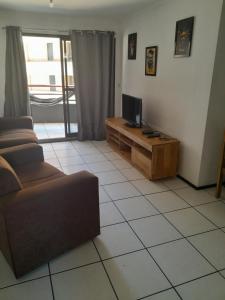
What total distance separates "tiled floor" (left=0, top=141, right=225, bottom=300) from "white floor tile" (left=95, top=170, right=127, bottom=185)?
0.17 metres

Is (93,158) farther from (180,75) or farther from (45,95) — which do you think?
(45,95)

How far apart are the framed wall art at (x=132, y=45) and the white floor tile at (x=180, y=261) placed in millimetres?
3237

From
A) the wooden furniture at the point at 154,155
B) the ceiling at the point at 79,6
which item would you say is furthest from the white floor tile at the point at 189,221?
the ceiling at the point at 79,6

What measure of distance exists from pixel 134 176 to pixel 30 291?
1.97 meters

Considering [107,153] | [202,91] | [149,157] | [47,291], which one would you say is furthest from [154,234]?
[107,153]

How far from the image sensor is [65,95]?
455cm

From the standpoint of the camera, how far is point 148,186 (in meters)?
2.95

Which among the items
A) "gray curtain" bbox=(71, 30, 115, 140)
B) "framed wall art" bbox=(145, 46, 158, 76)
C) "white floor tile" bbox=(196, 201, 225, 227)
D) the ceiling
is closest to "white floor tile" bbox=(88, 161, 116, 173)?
"gray curtain" bbox=(71, 30, 115, 140)

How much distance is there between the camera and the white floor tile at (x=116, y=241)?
6.18ft

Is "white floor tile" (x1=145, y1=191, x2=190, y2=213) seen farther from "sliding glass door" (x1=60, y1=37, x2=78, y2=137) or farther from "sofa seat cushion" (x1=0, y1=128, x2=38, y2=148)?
"sliding glass door" (x1=60, y1=37, x2=78, y2=137)

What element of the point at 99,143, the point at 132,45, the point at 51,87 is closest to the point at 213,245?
the point at 99,143

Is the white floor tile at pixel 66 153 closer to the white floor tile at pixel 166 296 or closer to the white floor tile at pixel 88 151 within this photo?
the white floor tile at pixel 88 151

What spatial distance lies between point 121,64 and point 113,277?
3923mm

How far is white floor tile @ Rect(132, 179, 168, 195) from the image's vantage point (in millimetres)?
2836
